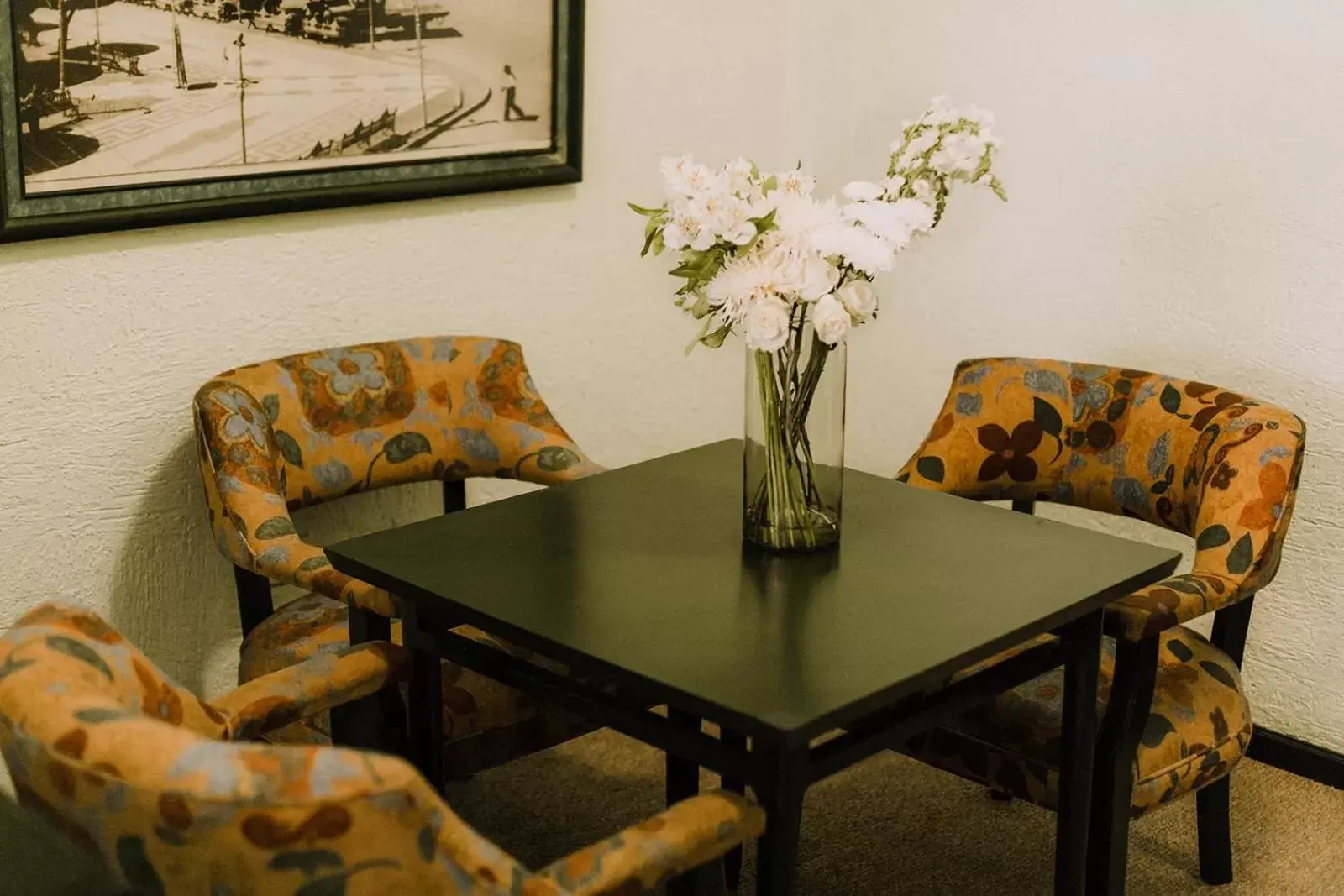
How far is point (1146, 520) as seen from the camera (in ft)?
8.23

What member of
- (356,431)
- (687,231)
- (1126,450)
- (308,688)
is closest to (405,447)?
(356,431)

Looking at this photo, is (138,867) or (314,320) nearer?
(138,867)

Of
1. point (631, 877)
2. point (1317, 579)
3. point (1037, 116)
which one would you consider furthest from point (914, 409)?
point (631, 877)

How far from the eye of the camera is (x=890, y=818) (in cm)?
276

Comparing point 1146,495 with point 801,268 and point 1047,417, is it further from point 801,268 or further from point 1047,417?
point 801,268

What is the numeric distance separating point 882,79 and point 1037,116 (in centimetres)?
39

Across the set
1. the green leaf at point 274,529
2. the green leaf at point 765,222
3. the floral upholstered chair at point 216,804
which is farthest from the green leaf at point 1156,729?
the green leaf at point 274,529

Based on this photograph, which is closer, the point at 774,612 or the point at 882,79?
the point at 774,612

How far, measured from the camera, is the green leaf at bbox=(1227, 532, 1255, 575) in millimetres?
2182

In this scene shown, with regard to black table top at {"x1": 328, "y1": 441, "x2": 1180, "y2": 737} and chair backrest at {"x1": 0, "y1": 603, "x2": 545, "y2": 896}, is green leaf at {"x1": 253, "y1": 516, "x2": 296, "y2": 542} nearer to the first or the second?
black table top at {"x1": 328, "y1": 441, "x2": 1180, "y2": 737}

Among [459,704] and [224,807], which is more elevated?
[224,807]

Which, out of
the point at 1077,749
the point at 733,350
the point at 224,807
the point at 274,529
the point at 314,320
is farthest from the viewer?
the point at 733,350

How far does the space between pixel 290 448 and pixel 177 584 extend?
36cm

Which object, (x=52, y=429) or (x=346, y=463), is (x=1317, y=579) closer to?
(x=346, y=463)
